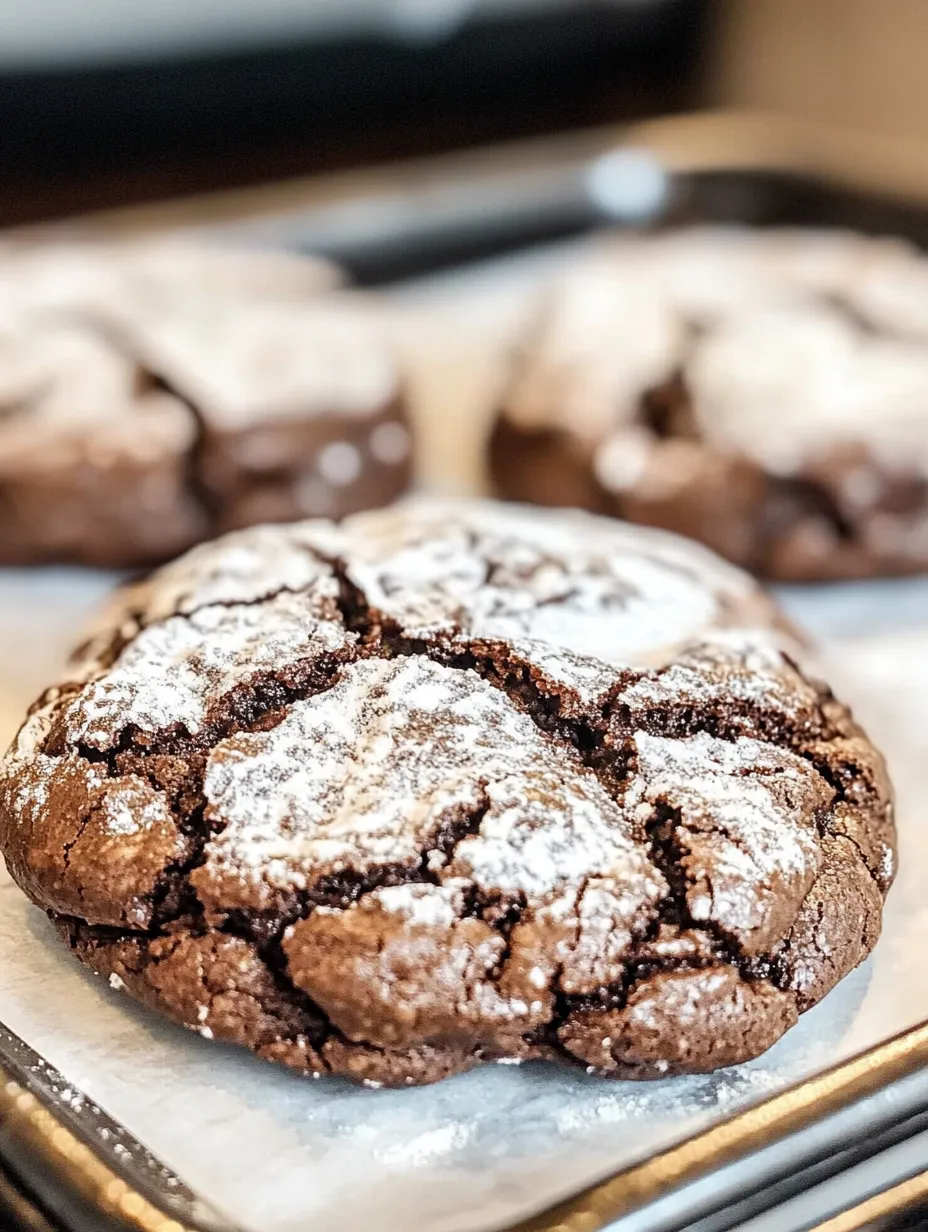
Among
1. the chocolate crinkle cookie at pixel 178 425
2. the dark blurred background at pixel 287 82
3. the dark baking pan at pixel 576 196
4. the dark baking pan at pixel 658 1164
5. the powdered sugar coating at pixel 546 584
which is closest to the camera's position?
the dark baking pan at pixel 658 1164

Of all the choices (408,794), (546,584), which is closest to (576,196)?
(546,584)

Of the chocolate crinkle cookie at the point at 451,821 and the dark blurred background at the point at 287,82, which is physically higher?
the dark blurred background at the point at 287,82

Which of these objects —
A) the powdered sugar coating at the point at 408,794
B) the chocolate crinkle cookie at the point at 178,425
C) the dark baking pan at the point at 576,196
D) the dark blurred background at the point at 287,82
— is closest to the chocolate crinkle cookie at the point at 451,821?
the powdered sugar coating at the point at 408,794

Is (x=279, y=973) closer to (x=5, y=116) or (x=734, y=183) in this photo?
(x=734, y=183)

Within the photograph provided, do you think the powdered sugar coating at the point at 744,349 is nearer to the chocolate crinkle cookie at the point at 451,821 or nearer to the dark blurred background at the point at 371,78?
the chocolate crinkle cookie at the point at 451,821

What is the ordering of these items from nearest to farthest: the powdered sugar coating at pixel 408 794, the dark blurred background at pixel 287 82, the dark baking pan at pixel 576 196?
the powdered sugar coating at pixel 408 794
the dark baking pan at pixel 576 196
the dark blurred background at pixel 287 82

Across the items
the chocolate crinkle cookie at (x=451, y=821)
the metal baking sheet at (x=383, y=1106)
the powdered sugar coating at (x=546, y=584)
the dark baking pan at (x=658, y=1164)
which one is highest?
the powdered sugar coating at (x=546, y=584)

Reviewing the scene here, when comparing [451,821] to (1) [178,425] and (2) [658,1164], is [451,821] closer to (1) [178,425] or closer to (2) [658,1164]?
(2) [658,1164]

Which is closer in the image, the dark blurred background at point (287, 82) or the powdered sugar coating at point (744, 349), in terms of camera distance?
the powdered sugar coating at point (744, 349)
